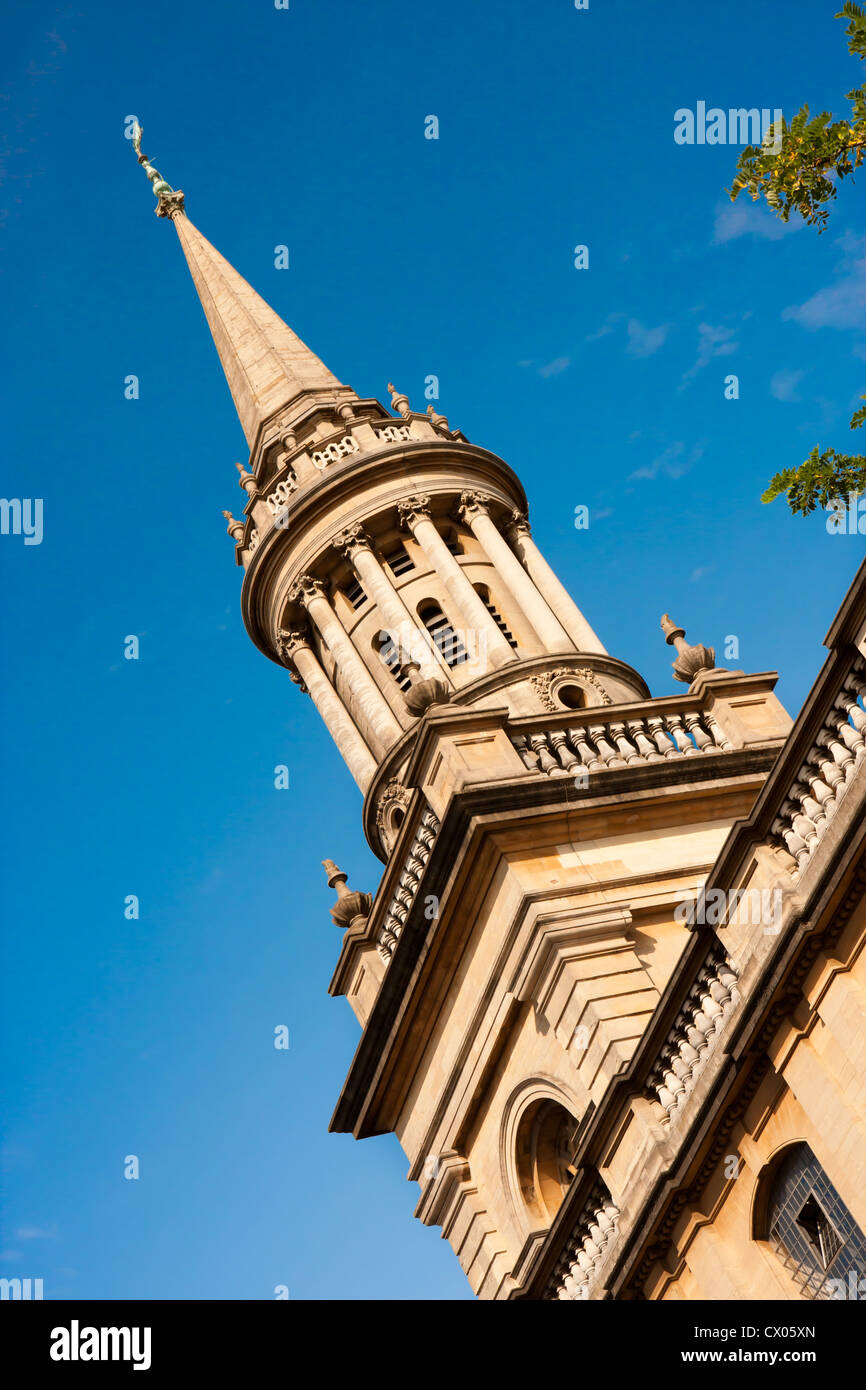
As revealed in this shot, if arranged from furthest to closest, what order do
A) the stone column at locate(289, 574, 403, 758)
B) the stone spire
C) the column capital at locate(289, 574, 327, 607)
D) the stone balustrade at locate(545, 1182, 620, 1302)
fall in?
the stone spire, the column capital at locate(289, 574, 327, 607), the stone column at locate(289, 574, 403, 758), the stone balustrade at locate(545, 1182, 620, 1302)

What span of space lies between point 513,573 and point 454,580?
1.51 meters

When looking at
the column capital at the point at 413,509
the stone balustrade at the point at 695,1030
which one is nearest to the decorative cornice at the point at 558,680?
the column capital at the point at 413,509

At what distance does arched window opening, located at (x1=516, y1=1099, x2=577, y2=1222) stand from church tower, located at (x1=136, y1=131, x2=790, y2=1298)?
31 mm

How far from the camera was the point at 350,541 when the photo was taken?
102 ft

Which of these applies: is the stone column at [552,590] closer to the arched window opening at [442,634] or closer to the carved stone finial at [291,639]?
the arched window opening at [442,634]

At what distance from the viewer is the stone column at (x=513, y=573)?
2897cm

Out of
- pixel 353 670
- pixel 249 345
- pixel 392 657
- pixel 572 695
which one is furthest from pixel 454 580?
pixel 249 345

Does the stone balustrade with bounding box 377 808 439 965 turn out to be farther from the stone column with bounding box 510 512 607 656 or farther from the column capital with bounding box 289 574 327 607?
the column capital with bounding box 289 574 327 607

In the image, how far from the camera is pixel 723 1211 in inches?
590

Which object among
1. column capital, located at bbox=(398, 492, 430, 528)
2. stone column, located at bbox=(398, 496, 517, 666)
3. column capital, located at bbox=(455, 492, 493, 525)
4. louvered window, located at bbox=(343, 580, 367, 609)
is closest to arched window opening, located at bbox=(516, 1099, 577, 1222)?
stone column, located at bbox=(398, 496, 517, 666)

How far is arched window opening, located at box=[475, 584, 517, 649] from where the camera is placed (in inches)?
1169

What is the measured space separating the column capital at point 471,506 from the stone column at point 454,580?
0.83m
